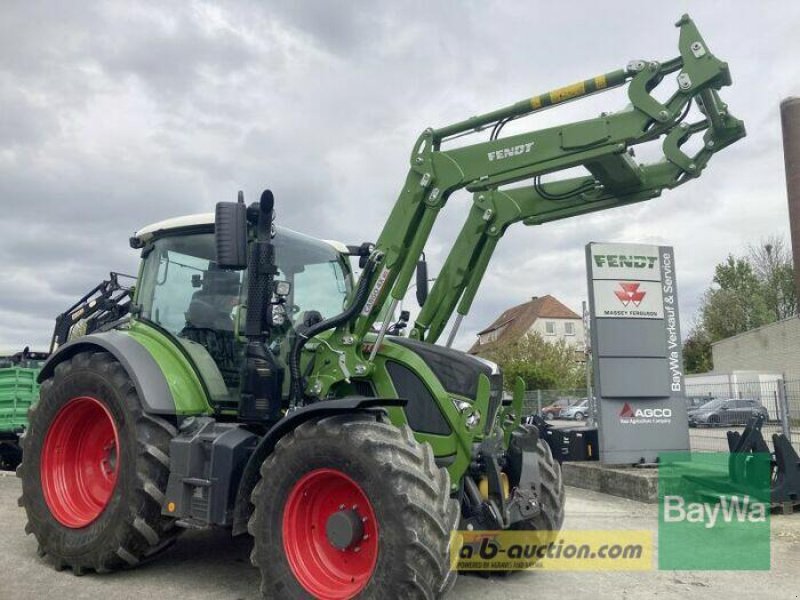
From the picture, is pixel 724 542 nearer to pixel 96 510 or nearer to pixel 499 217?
pixel 499 217

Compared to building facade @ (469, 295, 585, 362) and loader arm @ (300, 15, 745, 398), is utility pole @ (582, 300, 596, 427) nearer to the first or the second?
loader arm @ (300, 15, 745, 398)

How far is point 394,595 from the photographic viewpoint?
376 cm

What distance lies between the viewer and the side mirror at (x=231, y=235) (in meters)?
4.65

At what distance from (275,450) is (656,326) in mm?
8073

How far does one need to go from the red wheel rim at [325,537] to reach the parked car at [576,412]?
18.4m

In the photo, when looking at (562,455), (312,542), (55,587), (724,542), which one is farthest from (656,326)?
(55,587)

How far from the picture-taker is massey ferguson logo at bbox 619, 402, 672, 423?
10516 millimetres

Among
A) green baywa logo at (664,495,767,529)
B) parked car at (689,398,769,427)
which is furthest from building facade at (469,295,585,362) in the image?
green baywa logo at (664,495,767,529)

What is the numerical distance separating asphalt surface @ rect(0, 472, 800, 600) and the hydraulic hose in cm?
141

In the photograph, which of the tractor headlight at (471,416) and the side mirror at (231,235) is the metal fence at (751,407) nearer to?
the tractor headlight at (471,416)

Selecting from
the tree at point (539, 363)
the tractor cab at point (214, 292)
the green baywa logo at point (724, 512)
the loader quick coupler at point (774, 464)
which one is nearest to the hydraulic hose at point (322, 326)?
the tractor cab at point (214, 292)

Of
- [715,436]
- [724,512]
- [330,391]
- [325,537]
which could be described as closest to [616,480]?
[724,512]

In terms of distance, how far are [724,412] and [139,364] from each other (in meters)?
10.2

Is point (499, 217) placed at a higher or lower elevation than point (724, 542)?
higher
